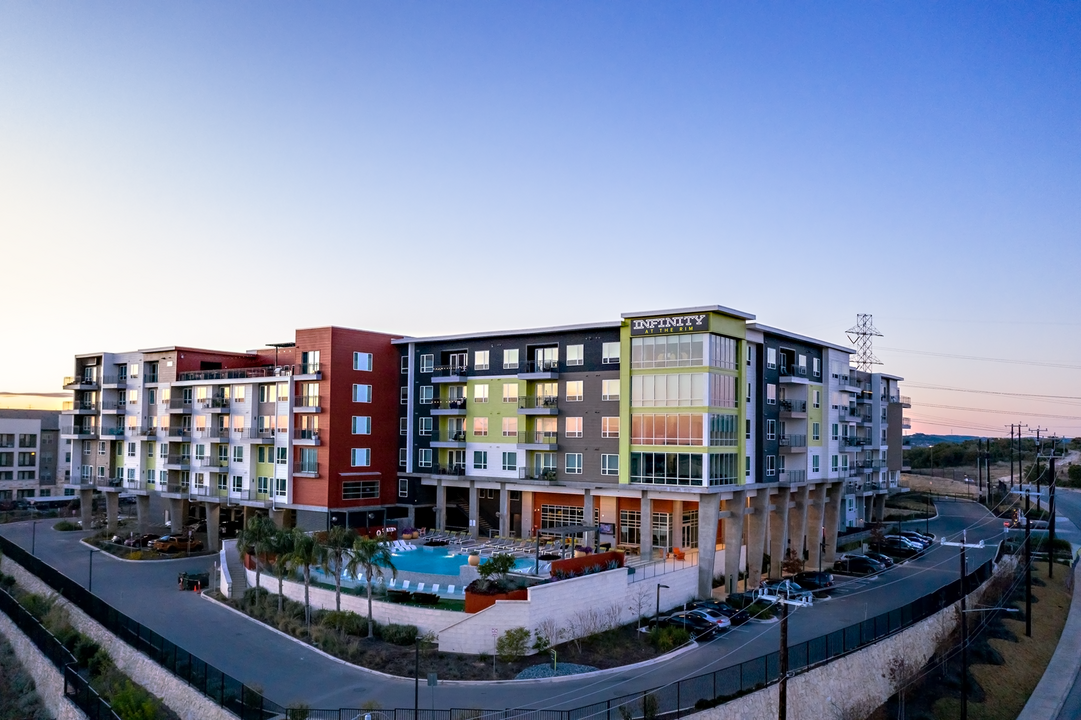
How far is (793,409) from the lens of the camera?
185ft

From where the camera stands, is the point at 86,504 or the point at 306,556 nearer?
the point at 306,556

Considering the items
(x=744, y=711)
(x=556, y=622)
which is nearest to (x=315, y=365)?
(x=556, y=622)

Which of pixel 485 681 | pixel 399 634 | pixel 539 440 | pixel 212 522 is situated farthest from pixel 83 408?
pixel 485 681

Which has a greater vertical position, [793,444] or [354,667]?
[793,444]

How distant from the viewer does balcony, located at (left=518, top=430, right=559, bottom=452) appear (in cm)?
5503

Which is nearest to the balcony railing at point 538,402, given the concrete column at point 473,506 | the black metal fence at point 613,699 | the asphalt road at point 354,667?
the concrete column at point 473,506

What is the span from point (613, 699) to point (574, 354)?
2923 centimetres

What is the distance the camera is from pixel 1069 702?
35906 millimetres

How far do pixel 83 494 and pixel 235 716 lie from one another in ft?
198

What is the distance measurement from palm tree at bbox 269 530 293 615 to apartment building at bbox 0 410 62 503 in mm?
80926

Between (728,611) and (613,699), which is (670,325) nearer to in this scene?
(728,611)

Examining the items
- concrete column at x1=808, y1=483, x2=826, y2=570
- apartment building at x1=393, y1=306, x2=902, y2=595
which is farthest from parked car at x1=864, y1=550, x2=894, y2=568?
concrete column at x1=808, y1=483, x2=826, y2=570

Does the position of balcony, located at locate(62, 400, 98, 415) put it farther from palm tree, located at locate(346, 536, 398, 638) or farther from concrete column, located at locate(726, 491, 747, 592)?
concrete column, located at locate(726, 491, 747, 592)

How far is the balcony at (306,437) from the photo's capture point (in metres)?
58.5
